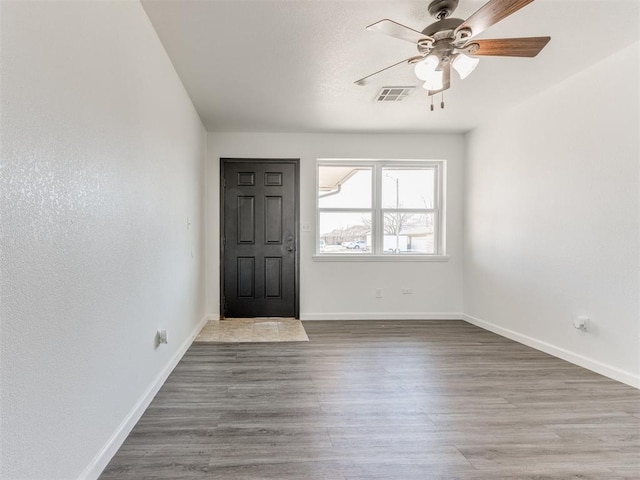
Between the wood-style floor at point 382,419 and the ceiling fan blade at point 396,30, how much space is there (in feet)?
7.04

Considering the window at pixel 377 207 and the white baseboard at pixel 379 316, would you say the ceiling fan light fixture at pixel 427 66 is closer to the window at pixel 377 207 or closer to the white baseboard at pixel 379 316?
the window at pixel 377 207

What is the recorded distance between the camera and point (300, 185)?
499 cm

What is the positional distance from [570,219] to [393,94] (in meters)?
1.93

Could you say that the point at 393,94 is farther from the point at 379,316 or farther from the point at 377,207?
the point at 379,316

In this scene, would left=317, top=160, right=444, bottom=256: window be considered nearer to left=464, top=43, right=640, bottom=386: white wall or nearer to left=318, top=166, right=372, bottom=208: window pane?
left=318, top=166, right=372, bottom=208: window pane

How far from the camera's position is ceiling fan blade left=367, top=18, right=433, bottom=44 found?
1965mm

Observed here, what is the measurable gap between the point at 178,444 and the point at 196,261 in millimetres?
2523

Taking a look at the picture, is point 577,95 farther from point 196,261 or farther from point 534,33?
point 196,261

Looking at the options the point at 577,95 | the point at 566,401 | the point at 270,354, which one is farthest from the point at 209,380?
the point at 577,95

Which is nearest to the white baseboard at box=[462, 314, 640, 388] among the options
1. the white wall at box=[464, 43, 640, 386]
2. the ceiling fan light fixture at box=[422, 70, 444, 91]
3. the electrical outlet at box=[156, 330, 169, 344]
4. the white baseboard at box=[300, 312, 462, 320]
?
the white wall at box=[464, 43, 640, 386]

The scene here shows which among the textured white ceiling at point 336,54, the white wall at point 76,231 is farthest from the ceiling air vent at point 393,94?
the white wall at point 76,231

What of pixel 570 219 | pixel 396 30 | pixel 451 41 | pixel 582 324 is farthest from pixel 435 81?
pixel 582 324

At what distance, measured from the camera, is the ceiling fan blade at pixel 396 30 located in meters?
1.96

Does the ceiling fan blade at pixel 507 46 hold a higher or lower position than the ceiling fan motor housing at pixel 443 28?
lower
